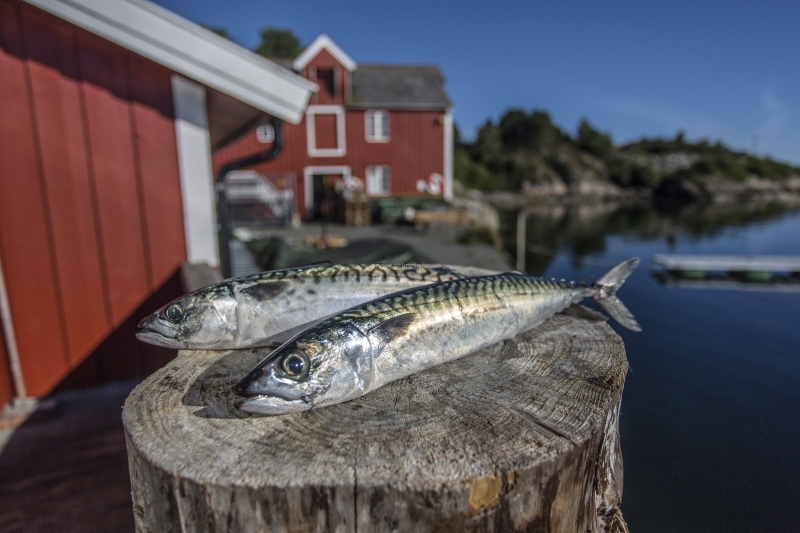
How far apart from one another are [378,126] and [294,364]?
23.0 metres

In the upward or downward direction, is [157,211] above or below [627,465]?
above

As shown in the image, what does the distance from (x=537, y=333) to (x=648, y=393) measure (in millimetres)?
3952

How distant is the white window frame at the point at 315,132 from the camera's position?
22594mm

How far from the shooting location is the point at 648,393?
5.38 m

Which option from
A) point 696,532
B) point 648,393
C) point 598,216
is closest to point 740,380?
point 648,393

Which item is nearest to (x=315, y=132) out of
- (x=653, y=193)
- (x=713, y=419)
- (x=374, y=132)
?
(x=374, y=132)

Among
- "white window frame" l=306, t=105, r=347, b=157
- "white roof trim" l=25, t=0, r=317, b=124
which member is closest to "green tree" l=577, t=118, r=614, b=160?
"white window frame" l=306, t=105, r=347, b=157

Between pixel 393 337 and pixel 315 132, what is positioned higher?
pixel 315 132

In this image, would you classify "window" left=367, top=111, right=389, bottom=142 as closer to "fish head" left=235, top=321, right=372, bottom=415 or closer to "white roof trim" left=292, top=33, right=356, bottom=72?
"white roof trim" left=292, top=33, right=356, bottom=72

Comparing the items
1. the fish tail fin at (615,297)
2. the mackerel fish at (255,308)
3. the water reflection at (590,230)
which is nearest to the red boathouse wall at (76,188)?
the mackerel fish at (255,308)

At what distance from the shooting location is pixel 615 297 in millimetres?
2633

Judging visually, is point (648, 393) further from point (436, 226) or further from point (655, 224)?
point (655, 224)

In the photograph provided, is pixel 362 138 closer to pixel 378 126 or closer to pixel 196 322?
pixel 378 126

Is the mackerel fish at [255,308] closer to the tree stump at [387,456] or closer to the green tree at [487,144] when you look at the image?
the tree stump at [387,456]
